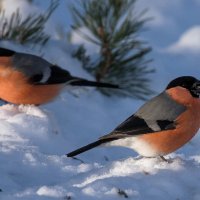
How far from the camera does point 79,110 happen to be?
17.3ft

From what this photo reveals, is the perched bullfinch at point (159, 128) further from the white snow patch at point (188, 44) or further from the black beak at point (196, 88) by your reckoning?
the white snow patch at point (188, 44)

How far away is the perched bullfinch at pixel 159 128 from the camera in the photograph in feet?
11.7

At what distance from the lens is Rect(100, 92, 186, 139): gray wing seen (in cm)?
357

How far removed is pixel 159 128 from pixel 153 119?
67 mm

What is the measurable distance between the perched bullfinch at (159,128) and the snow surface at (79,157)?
10 centimetres

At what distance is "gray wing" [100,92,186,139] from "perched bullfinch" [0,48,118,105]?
118cm

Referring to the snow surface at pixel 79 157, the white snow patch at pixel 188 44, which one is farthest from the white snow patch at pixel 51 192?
the white snow patch at pixel 188 44

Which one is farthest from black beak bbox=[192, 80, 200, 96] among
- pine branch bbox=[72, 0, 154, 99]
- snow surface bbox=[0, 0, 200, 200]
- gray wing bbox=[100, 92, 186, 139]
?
pine branch bbox=[72, 0, 154, 99]

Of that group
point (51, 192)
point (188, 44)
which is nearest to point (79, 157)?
point (51, 192)

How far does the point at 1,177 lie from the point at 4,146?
473 mm

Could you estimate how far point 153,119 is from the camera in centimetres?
362

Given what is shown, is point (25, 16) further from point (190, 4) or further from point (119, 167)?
point (119, 167)

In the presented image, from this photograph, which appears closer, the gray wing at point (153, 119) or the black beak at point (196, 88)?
the gray wing at point (153, 119)

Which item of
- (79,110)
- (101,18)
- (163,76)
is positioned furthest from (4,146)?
(163,76)
